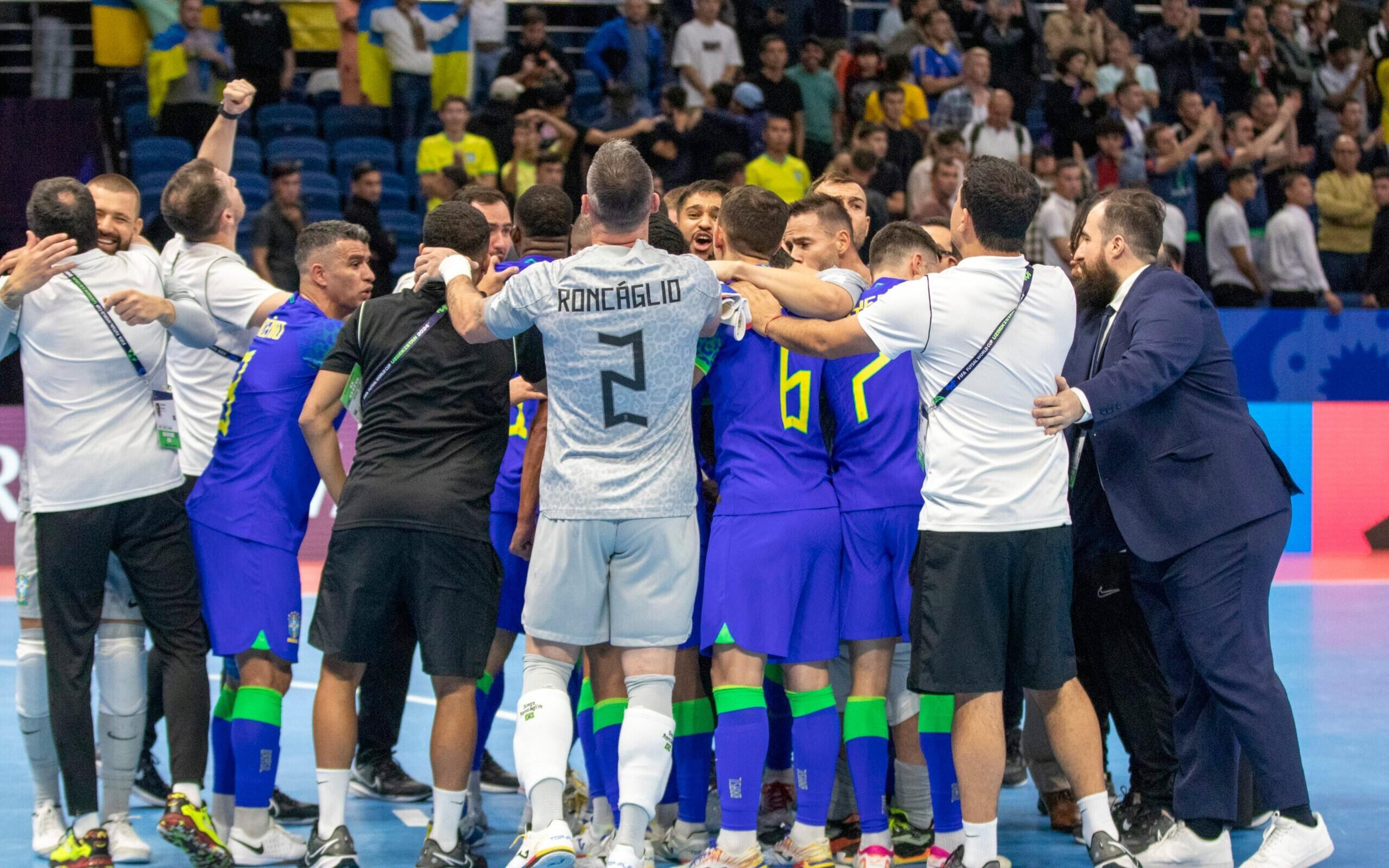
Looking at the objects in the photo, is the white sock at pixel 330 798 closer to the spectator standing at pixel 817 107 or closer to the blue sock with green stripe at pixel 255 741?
the blue sock with green stripe at pixel 255 741

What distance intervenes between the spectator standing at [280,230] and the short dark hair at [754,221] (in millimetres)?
6815

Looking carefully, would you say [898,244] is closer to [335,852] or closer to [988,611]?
[988,611]

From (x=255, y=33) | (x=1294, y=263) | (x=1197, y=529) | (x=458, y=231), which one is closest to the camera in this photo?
(x=1197, y=529)

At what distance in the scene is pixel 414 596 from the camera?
5.25 metres

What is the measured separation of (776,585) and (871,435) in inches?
27.9

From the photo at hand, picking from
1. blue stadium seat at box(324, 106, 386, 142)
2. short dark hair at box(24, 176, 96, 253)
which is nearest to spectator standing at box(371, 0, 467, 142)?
blue stadium seat at box(324, 106, 386, 142)

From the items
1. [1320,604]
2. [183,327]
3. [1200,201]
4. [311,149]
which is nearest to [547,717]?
[183,327]

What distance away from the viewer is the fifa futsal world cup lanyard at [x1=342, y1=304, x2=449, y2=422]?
209 inches

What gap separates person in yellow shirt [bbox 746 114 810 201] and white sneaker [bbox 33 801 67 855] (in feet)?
29.5

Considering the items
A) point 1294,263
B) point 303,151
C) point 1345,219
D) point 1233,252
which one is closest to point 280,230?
point 303,151

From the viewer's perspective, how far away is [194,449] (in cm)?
635

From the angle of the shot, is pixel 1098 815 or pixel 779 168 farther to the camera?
pixel 779 168

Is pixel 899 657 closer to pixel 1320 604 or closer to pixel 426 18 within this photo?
pixel 1320 604

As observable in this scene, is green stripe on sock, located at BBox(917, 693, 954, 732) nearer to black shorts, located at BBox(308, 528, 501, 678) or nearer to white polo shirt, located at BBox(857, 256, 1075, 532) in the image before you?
white polo shirt, located at BBox(857, 256, 1075, 532)
